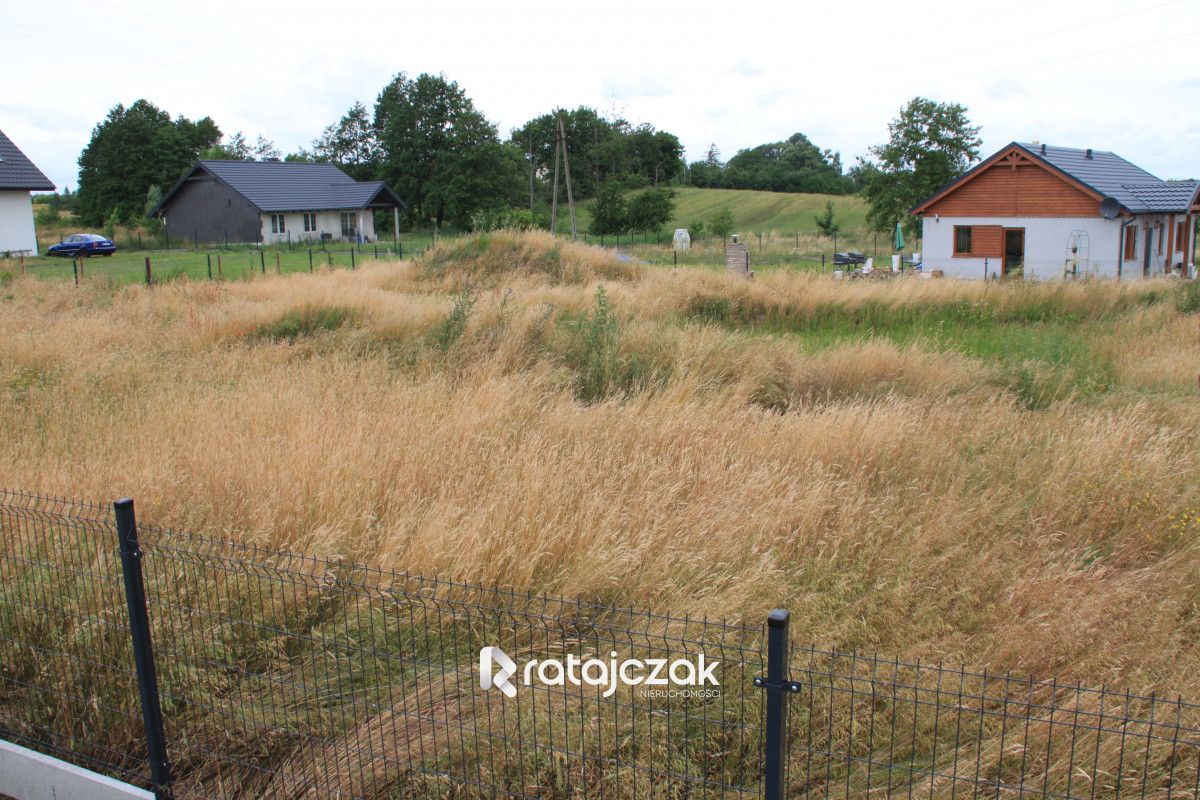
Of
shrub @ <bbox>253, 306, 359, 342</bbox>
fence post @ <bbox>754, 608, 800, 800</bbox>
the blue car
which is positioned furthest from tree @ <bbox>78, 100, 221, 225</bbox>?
fence post @ <bbox>754, 608, 800, 800</bbox>

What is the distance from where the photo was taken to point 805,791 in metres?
4.26

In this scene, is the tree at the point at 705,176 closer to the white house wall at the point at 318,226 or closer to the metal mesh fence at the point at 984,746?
the white house wall at the point at 318,226

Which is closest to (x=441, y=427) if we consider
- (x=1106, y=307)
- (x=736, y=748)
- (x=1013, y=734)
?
(x=736, y=748)

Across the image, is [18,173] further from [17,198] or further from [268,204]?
[268,204]

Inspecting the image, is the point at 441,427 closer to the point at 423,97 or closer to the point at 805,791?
the point at 805,791

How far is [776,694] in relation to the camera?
304 cm

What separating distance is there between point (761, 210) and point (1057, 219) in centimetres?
4648

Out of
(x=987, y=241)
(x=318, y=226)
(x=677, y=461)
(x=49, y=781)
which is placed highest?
(x=318, y=226)

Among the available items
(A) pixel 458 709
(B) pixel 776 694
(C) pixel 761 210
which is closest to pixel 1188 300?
(A) pixel 458 709

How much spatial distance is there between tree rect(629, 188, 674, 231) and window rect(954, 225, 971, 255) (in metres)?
25.6

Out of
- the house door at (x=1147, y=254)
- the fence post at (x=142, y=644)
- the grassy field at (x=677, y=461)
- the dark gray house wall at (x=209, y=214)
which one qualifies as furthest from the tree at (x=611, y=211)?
the fence post at (x=142, y=644)

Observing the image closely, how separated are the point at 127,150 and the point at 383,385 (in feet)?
223

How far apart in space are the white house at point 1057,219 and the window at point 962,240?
0.04m

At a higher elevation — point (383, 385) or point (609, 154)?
point (609, 154)
